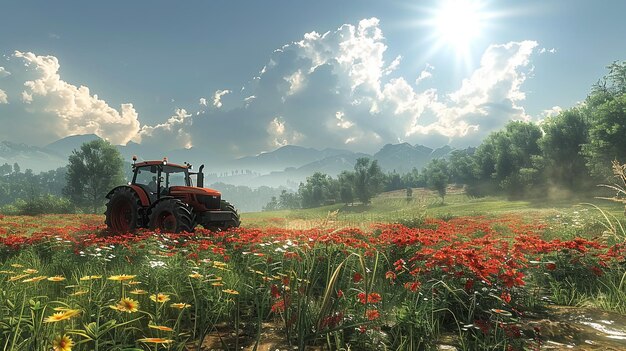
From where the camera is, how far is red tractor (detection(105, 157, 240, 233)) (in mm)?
10078

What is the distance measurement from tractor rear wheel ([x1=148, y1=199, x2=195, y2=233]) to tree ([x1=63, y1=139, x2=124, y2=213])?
44449mm

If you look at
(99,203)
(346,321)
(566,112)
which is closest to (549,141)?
(566,112)

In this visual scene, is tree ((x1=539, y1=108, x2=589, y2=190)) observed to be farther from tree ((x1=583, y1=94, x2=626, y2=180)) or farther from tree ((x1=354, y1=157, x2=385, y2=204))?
tree ((x1=354, y1=157, x2=385, y2=204))

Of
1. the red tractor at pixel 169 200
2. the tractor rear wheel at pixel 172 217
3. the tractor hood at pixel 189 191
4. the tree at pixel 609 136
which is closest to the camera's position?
the tractor rear wheel at pixel 172 217

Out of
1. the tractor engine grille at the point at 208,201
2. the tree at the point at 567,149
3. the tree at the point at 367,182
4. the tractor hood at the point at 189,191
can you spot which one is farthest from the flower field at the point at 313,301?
the tree at the point at 367,182

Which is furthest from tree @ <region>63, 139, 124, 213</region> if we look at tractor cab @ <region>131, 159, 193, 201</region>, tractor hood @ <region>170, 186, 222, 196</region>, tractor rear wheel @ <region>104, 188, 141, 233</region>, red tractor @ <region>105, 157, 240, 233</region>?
tractor hood @ <region>170, 186, 222, 196</region>

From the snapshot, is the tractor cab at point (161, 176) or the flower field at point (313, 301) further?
the tractor cab at point (161, 176)

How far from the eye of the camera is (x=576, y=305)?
4.44 m

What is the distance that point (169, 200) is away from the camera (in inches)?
391

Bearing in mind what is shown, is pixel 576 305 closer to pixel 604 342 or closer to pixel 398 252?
pixel 604 342

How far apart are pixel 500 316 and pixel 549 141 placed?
49971mm

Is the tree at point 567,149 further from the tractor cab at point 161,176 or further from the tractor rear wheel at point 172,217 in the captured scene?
the tractor rear wheel at point 172,217

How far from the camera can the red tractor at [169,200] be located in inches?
397

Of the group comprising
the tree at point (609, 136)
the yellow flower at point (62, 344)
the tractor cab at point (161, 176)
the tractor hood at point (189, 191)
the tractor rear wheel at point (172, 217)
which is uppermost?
the tree at point (609, 136)
